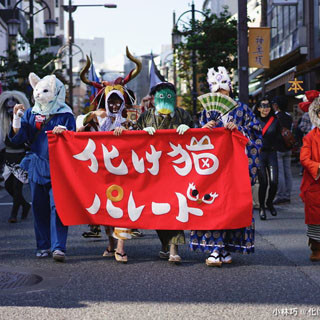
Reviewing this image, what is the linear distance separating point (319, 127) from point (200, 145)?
4.04 feet

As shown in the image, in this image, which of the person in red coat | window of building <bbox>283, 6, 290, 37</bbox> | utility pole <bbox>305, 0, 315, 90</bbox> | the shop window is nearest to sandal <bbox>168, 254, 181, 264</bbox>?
the person in red coat

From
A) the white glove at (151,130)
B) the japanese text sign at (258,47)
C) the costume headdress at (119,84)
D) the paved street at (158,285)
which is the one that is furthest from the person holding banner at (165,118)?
the japanese text sign at (258,47)

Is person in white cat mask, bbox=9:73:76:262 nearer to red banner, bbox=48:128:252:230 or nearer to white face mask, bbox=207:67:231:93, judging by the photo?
red banner, bbox=48:128:252:230

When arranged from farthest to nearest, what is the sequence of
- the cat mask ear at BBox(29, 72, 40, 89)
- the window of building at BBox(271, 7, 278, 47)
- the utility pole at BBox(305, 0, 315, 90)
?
the window of building at BBox(271, 7, 278, 47)
the utility pole at BBox(305, 0, 315, 90)
the cat mask ear at BBox(29, 72, 40, 89)

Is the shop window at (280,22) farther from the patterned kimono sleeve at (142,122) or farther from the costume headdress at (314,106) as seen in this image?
the patterned kimono sleeve at (142,122)

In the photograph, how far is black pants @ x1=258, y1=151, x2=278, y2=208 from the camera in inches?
427

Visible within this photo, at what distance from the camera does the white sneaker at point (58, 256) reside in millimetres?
6988

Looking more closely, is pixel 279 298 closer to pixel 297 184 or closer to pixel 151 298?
pixel 151 298

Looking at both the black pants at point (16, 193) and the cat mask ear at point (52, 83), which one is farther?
the black pants at point (16, 193)

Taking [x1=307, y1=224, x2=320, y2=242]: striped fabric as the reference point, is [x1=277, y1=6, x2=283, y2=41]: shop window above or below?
above

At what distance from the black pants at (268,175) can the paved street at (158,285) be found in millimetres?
2508

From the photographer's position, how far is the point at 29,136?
745 centimetres

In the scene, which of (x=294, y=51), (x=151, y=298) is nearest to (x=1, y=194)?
(x=151, y=298)

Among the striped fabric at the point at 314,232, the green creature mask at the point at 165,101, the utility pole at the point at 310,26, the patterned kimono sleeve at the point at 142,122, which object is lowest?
the striped fabric at the point at 314,232
